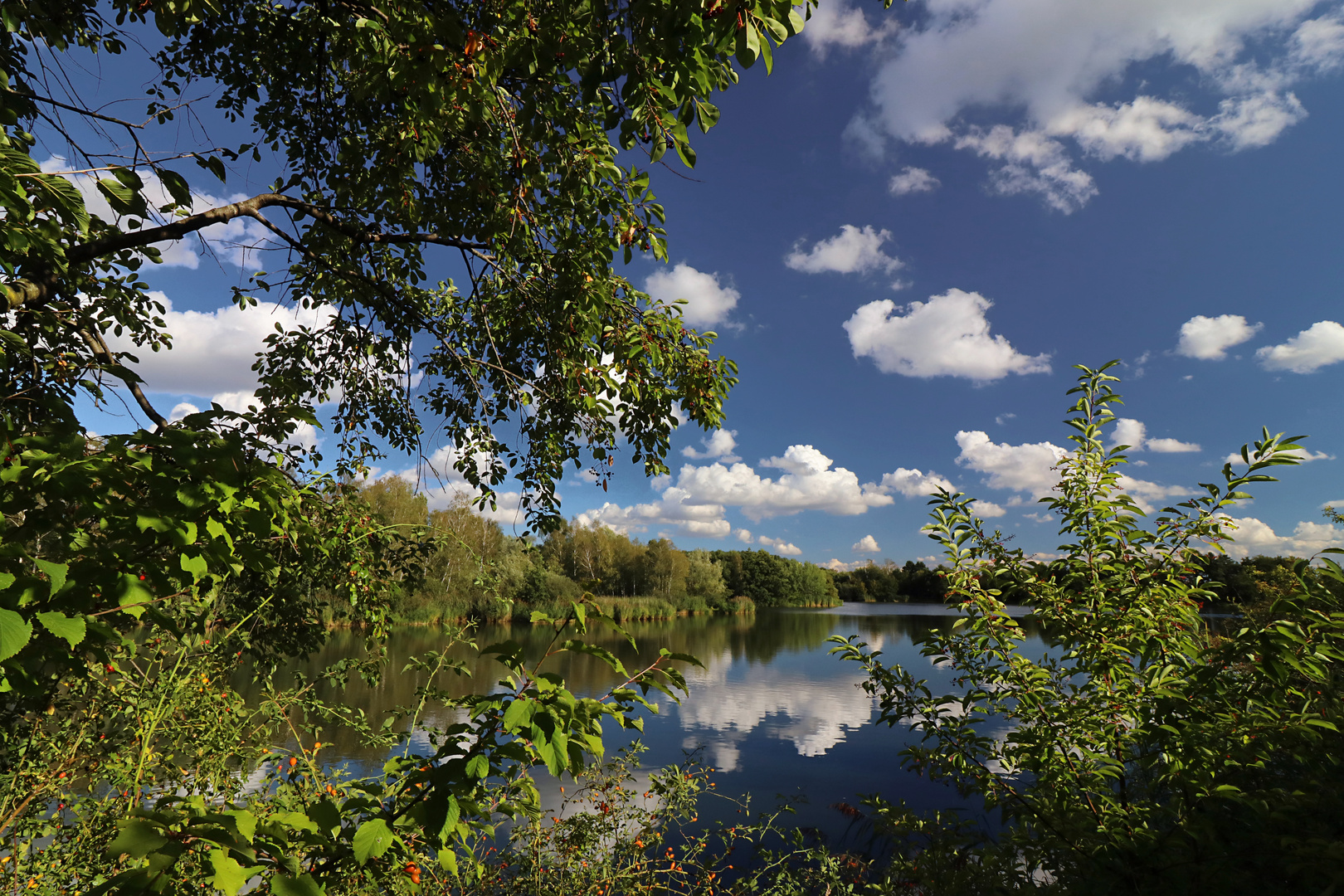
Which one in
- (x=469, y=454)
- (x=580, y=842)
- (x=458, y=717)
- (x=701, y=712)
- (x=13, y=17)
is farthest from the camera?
(x=701, y=712)

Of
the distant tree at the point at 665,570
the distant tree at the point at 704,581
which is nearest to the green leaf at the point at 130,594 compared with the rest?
the distant tree at the point at 665,570

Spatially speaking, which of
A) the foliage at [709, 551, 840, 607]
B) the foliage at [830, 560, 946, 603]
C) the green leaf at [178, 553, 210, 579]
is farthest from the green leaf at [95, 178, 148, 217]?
the foliage at [830, 560, 946, 603]

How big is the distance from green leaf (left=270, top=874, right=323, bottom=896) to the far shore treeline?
668 mm

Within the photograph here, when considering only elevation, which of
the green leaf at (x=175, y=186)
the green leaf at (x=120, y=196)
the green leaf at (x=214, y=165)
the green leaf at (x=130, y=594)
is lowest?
the green leaf at (x=130, y=594)

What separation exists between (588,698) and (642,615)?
3565 cm

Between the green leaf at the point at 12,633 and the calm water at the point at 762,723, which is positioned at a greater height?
the green leaf at the point at 12,633

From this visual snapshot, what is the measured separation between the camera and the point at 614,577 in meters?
40.9

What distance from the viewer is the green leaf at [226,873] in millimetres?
1023

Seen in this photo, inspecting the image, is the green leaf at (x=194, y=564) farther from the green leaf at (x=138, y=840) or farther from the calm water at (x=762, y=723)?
the calm water at (x=762, y=723)

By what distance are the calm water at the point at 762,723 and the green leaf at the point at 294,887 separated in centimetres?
158

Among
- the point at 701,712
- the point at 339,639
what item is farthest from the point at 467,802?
the point at 339,639

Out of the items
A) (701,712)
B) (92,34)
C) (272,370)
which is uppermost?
(92,34)

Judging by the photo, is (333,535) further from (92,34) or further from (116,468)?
(92,34)

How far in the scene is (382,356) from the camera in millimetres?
4969
